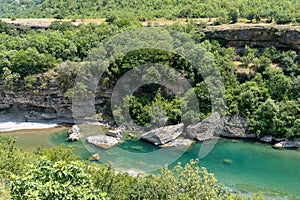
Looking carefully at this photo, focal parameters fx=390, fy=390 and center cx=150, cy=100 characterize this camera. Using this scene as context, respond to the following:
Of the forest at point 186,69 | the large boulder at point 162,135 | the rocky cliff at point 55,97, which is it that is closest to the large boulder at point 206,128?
the forest at point 186,69

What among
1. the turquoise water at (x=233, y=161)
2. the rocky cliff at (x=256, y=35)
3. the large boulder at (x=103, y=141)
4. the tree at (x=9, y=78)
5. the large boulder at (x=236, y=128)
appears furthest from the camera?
the rocky cliff at (x=256, y=35)

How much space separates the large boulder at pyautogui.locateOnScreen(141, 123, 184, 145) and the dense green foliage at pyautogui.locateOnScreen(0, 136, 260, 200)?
1163cm

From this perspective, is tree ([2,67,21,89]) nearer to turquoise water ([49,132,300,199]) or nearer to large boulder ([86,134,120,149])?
turquoise water ([49,132,300,199])

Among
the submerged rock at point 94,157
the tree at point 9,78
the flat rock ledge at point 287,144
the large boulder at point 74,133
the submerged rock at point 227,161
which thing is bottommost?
the large boulder at point 74,133

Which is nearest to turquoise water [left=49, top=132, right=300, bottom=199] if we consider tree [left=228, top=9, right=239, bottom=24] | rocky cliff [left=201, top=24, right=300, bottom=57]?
rocky cliff [left=201, top=24, right=300, bottom=57]

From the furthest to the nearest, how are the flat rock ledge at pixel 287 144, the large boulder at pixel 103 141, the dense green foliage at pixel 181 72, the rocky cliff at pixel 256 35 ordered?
1. the rocky cliff at pixel 256 35
2. the dense green foliage at pixel 181 72
3. the large boulder at pixel 103 141
4. the flat rock ledge at pixel 287 144

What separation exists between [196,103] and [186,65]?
14.5ft

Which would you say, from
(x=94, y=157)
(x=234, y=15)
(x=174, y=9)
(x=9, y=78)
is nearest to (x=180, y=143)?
(x=94, y=157)

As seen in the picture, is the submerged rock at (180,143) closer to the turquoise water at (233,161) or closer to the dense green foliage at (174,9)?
the turquoise water at (233,161)

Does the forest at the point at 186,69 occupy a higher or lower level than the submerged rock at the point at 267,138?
higher

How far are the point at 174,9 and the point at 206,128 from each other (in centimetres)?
2445

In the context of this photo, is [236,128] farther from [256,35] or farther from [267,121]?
[256,35]

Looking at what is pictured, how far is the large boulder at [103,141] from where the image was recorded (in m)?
33.3

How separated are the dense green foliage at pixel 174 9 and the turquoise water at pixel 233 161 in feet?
57.9
